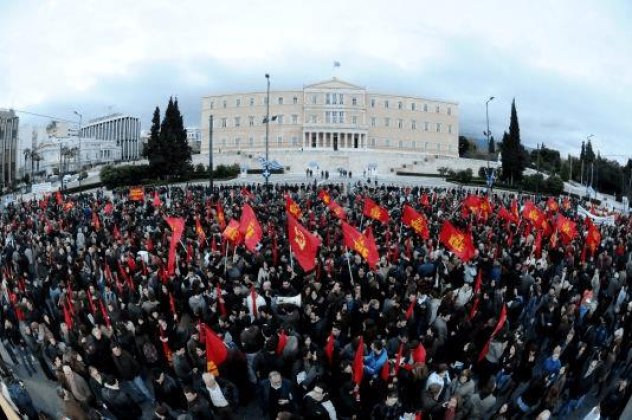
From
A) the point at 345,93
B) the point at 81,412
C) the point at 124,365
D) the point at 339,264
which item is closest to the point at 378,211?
the point at 339,264

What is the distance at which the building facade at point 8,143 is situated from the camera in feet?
286

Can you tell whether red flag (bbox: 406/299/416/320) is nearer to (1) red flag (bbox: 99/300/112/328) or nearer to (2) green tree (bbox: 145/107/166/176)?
(1) red flag (bbox: 99/300/112/328)

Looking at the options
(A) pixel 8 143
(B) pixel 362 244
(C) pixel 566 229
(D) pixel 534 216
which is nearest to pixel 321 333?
(B) pixel 362 244

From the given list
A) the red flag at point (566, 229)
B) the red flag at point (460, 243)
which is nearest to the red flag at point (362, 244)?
the red flag at point (460, 243)

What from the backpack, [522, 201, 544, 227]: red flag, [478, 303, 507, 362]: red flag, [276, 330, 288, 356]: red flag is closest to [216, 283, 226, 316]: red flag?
the backpack

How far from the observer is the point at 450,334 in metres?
8.22

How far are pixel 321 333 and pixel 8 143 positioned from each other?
96036 mm

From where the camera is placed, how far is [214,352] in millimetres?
6875

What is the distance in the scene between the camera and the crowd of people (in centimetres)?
651

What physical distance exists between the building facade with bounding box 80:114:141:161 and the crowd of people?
150 metres

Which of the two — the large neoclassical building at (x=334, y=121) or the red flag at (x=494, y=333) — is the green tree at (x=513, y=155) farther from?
the red flag at (x=494, y=333)

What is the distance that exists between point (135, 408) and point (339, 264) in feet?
18.6

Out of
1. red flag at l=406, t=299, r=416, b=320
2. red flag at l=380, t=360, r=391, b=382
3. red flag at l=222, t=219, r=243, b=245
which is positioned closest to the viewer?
red flag at l=380, t=360, r=391, b=382

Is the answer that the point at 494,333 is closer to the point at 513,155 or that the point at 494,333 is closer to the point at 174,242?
the point at 174,242
